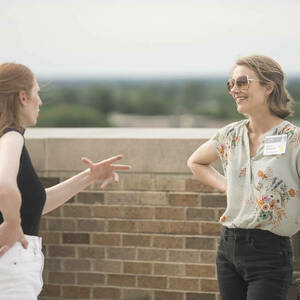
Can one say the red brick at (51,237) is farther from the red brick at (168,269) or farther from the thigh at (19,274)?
the thigh at (19,274)

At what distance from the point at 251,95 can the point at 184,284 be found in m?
1.78

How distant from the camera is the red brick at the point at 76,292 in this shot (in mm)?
4488

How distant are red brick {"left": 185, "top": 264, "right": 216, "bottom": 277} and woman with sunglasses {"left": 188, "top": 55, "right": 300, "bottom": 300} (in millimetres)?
1251

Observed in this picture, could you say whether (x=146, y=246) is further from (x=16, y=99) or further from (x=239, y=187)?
(x=16, y=99)

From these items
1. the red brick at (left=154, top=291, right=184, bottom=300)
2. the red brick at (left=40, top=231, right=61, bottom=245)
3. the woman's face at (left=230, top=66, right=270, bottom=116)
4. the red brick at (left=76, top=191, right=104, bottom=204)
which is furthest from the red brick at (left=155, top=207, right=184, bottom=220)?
the woman's face at (left=230, top=66, right=270, bottom=116)

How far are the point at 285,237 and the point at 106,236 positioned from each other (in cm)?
179

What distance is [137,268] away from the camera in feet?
14.4

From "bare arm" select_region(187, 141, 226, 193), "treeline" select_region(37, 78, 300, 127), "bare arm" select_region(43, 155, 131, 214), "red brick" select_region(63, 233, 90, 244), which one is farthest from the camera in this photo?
"treeline" select_region(37, 78, 300, 127)

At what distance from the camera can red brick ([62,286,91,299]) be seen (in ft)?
14.7

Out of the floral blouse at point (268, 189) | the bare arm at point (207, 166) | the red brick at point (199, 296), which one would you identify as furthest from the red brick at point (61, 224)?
the floral blouse at point (268, 189)

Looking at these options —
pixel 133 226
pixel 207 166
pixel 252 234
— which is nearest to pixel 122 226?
pixel 133 226

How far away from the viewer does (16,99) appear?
266 centimetres

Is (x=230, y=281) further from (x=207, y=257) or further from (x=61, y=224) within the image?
(x=61, y=224)

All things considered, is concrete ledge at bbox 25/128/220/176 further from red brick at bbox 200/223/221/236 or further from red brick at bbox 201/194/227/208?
red brick at bbox 200/223/221/236
